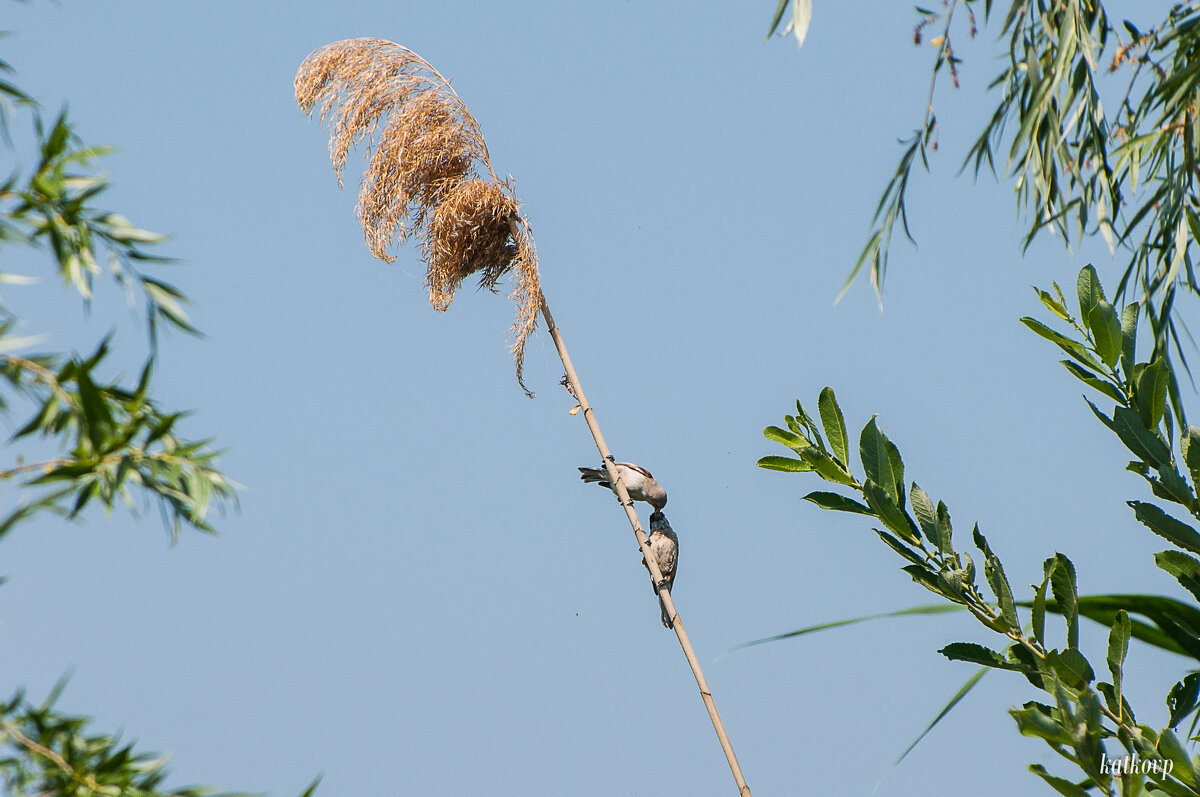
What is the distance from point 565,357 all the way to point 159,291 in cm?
109

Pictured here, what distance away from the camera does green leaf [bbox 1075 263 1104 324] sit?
160 cm

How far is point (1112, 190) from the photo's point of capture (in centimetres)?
358

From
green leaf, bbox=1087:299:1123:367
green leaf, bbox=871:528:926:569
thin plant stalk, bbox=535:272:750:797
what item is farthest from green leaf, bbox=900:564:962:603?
thin plant stalk, bbox=535:272:750:797

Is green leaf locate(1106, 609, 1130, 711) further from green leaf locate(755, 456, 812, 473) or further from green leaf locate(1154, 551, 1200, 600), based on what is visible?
green leaf locate(755, 456, 812, 473)

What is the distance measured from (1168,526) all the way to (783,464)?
495mm

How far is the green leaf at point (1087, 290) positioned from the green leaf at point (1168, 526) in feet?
0.83

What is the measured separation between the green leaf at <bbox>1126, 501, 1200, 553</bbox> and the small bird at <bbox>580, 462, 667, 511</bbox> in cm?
160

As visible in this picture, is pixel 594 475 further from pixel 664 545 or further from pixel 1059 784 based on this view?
pixel 1059 784

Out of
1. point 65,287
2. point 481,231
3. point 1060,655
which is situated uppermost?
point 481,231

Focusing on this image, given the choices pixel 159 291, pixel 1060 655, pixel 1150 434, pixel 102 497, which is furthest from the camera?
pixel 159 291

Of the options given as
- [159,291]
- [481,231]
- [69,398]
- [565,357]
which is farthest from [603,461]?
[69,398]

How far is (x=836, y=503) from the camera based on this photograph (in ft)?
5.22

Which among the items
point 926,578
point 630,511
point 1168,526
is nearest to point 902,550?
point 926,578

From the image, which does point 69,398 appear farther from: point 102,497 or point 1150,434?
point 1150,434
